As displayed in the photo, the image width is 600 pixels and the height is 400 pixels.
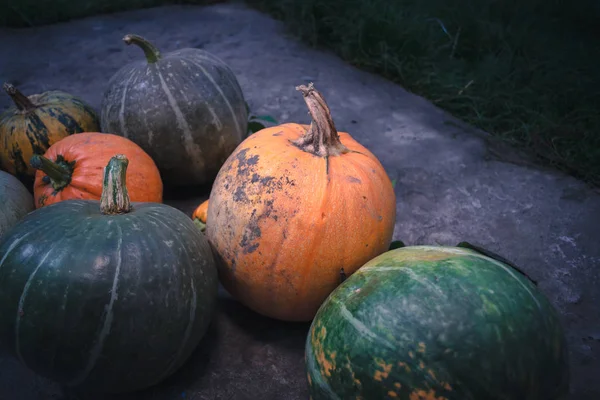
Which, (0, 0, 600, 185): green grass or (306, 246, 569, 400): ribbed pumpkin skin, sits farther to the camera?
(0, 0, 600, 185): green grass

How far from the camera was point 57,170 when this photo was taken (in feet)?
7.42

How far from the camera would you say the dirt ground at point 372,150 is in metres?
2.03

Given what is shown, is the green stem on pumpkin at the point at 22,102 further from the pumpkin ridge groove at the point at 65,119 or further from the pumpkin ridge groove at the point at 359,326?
the pumpkin ridge groove at the point at 359,326

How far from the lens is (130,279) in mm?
1679

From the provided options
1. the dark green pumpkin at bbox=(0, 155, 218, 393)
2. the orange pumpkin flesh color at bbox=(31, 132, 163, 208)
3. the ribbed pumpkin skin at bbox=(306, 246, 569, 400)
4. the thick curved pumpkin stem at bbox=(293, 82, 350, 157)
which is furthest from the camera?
the orange pumpkin flesh color at bbox=(31, 132, 163, 208)

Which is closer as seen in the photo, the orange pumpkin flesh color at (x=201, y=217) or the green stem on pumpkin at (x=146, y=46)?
the orange pumpkin flesh color at (x=201, y=217)

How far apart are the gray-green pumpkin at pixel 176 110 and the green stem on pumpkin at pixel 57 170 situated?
419mm

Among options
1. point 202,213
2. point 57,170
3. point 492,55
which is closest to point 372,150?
point 202,213

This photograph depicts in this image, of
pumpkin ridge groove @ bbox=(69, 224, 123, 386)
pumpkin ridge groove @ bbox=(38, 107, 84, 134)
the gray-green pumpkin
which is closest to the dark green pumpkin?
pumpkin ridge groove @ bbox=(69, 224, 123, 386)

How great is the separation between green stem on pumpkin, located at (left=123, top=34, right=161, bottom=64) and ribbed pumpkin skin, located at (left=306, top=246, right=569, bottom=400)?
68.7 inches

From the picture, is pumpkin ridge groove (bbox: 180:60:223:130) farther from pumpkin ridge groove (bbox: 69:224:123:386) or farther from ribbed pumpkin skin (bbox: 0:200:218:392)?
pumpkin ridge groove (bbox: 69:224:123:386)

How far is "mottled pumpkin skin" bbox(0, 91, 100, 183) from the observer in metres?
2.69

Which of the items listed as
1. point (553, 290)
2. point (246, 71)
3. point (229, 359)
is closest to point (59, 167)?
point (229, 359)

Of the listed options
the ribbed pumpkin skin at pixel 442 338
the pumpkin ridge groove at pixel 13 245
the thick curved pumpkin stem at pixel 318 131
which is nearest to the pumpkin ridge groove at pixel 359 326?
the ribbed pumpkin skin at pixel 442 338
